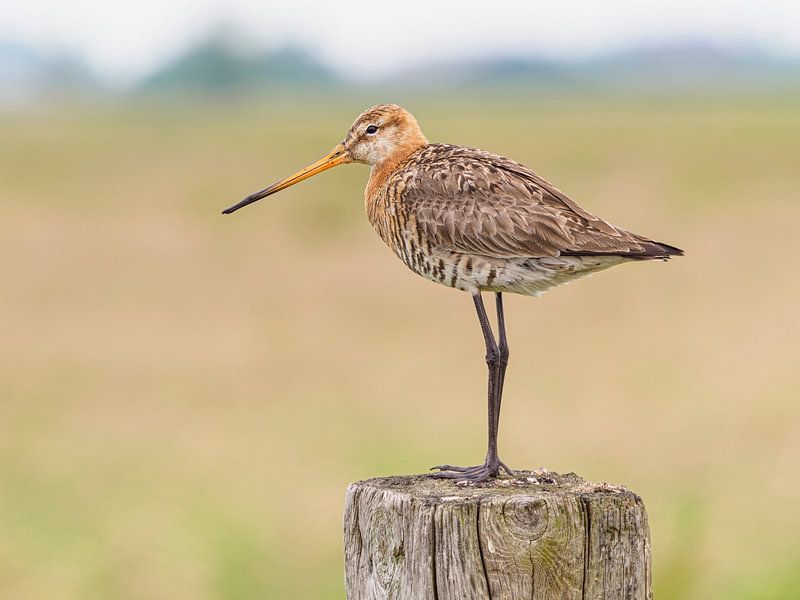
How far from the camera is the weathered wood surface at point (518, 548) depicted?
532 centimetres

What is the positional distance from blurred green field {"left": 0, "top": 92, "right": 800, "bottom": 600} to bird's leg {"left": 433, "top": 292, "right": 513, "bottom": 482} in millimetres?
4933

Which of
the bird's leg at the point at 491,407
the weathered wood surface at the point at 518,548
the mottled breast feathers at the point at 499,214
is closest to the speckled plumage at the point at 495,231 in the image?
the mottled breast feathers at the point at 499,214

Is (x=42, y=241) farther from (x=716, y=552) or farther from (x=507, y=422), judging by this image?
(x=716, y=552)

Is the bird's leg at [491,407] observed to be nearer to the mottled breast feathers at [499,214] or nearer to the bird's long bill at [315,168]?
the mottled breast feathers at [499,214]

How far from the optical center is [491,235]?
7.20m

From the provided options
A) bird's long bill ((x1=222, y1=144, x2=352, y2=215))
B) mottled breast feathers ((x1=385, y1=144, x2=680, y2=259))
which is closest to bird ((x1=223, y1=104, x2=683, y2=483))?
mottled breast feathers ((x1=385, y1=144, x2=680, y2=259))

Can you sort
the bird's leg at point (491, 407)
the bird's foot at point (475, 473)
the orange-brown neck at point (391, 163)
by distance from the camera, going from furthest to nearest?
1. the orange-brown neck at point (391, 163)
2. the bird's leg at point (491, 407)
3. the bird's foot at point (475, 473)

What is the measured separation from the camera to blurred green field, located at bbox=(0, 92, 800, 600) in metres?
15.0

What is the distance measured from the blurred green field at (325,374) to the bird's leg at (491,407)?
493 cm

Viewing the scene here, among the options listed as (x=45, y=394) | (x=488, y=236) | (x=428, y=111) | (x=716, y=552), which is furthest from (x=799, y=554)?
(x=428, y=111)

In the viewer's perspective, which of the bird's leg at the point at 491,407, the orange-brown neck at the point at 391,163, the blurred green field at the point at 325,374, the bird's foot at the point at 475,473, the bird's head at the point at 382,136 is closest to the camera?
the bird's foot at the point at 475,473

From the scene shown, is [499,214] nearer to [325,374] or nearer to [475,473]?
[475,473]

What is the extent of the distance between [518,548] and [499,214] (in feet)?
8.28

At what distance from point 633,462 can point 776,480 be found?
2.26 meters
